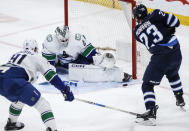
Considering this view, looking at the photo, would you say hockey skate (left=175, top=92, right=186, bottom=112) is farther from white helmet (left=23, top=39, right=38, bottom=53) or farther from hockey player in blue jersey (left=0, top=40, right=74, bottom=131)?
white helmet (left=23, top=39, right=38, bottom=53)

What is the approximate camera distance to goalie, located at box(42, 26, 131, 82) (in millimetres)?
5133

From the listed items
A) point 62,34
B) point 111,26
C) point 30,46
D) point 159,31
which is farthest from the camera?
point 111,26

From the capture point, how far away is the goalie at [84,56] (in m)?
5.13

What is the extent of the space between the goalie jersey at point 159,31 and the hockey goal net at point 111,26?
952 millimetres

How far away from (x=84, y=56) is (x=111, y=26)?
0.72 metres

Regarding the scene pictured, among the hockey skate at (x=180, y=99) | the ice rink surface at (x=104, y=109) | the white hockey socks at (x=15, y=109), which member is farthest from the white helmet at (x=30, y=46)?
the hockey skate at (x=180, y=99)

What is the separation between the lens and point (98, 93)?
16.2 ft

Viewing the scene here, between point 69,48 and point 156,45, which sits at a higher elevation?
point 156,45

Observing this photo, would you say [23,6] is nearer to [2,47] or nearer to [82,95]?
[2,47]

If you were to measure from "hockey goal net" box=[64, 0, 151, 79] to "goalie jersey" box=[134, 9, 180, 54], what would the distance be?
0.95 meters

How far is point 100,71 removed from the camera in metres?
5.16

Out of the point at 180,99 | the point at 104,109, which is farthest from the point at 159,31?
the point at 104,109

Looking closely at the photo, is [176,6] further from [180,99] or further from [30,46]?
[30,46]

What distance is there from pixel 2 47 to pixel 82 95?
212 cm
